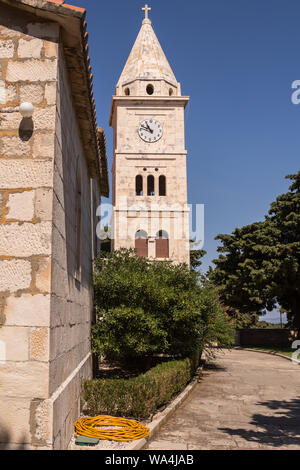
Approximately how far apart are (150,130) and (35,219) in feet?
110

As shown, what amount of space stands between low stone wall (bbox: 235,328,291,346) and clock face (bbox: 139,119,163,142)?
18.6 meters

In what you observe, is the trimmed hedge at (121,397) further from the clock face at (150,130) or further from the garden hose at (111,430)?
the clock face at (150,130)

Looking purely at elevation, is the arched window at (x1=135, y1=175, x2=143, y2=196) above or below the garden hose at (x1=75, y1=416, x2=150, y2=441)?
above

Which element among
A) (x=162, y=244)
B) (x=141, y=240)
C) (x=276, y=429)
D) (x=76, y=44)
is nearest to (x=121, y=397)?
(x=276, y=429)

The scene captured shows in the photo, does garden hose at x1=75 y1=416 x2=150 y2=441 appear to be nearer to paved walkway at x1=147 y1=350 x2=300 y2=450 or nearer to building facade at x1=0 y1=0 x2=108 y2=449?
paved walkway at x1=147 y1=350 x2=300 y2=450

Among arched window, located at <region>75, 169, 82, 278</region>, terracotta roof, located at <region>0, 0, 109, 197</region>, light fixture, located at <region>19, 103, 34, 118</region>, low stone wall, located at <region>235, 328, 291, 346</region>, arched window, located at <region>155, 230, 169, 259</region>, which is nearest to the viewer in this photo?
light fixture, located at <region>19, 103, 34, 118</region>

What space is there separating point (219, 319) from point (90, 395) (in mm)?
9507

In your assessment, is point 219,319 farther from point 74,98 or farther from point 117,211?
point 117,211

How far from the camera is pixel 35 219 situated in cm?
507

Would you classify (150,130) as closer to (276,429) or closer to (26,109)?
(276,429)

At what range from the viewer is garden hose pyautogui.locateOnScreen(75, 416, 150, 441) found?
691 centimetres

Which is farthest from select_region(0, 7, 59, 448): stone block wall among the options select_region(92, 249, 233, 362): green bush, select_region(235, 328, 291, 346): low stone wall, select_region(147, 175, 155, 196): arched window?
select_region(235, 328, 291, 346): low stone wall

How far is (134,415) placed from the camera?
28.2 ft

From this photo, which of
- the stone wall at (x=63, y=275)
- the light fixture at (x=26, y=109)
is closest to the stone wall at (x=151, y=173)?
the stone wall at (x=63, y=275)
